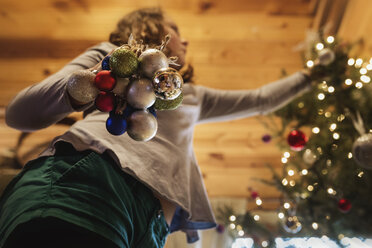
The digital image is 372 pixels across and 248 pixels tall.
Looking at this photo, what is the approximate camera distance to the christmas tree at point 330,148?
3.98ft

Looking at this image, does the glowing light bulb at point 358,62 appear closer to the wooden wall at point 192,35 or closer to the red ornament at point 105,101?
the wooden wall at point 192,35

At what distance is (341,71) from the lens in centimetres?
123

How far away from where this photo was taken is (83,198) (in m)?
0.54

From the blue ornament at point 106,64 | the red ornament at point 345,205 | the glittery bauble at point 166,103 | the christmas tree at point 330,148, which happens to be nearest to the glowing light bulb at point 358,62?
the christmas tree at point 330,148

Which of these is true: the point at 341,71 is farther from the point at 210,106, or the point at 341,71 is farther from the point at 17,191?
the point at 17,191

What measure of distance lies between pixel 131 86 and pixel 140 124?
7 centimetres

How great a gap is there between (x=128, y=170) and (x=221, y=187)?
1440mm

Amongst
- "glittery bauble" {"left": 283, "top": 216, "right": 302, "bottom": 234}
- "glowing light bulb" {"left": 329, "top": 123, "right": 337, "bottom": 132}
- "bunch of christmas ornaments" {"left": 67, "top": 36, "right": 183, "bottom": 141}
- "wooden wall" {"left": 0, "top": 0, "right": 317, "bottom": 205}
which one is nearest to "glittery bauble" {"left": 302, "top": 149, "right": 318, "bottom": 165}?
"glowing light bulb" {"left": 329, "top": 123, "right": 337, "bottom": 132}

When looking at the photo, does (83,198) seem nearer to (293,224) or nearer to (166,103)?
(166,103)

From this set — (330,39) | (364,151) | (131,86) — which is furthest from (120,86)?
(330,39)

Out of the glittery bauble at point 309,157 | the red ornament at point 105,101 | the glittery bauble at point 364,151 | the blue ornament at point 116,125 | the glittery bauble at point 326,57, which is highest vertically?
the red ornament at point 105,101

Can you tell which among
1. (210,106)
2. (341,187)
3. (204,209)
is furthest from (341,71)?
(204,209)

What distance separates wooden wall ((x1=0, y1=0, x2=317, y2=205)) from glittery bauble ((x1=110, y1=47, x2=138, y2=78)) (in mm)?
1167

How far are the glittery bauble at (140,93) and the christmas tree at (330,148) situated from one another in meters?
0.89
